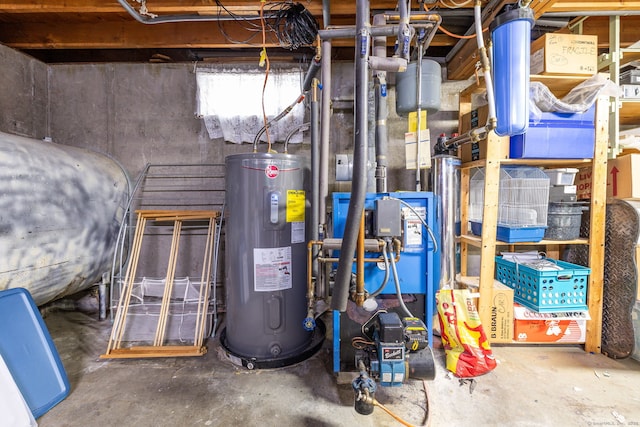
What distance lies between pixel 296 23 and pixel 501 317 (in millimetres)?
2327

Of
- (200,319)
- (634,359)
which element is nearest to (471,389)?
(634,359)

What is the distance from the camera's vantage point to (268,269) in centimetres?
169

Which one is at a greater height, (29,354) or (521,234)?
(521,234)

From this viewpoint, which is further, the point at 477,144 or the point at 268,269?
the point at 477,144

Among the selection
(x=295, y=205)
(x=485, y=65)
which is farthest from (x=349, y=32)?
(x=295, y=205)

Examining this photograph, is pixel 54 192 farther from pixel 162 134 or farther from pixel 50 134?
pixel 50 134

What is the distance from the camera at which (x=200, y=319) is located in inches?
83.4

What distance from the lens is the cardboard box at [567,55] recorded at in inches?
71.2

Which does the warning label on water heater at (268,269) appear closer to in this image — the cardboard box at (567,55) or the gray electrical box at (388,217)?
the gray electrical box at (388,217)

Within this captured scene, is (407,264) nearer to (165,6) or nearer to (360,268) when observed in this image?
(360,268)

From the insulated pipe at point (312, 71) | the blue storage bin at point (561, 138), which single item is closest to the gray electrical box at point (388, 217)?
the insulated pipe at point (312, 71)

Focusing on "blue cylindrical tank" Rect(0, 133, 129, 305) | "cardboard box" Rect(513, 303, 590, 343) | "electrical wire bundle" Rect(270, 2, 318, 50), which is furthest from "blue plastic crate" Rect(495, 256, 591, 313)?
"blue cylindrical tank" Rect(0, 133, 129, 305)

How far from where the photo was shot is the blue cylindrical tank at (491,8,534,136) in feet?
4.45

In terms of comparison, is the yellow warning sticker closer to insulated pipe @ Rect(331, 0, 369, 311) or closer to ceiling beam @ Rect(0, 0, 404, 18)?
insulated pipe @ Rect(331, 0, 369, 311)
